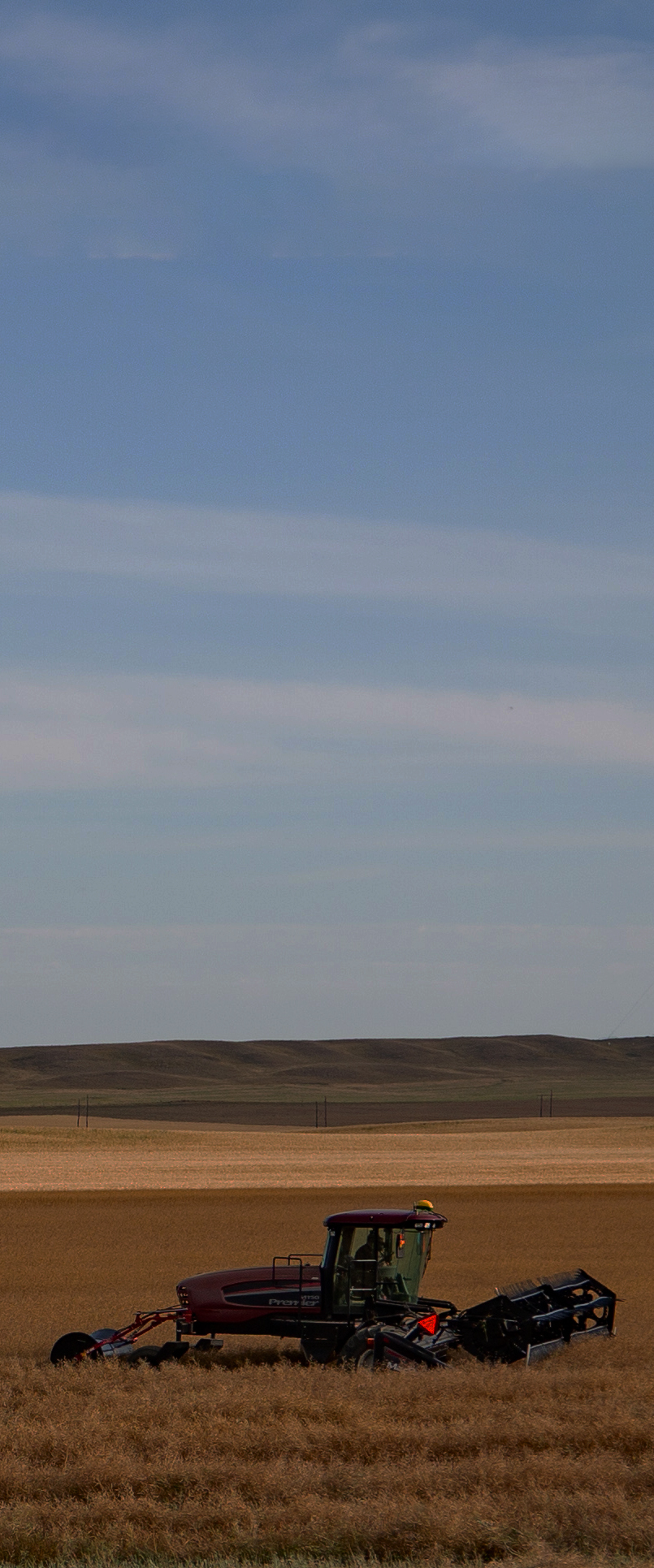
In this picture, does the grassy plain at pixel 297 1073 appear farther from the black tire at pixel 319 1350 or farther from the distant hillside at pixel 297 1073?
the black tire at pixel 319 1350

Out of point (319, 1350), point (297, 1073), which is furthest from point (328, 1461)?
point (297, 1073)

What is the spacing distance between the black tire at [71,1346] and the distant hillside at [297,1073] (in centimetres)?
10794

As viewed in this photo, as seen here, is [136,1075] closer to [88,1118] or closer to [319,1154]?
[88,1118]

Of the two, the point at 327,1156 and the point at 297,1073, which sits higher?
the point at 297,1073

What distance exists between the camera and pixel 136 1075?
161 metres

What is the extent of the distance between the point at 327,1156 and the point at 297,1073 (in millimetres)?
108817

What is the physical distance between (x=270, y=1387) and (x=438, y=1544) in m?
4.62

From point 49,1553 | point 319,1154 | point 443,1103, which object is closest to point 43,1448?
point 49,1553

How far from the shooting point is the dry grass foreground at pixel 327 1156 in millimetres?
53219

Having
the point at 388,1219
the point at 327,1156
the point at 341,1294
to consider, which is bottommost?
the point at 341,1294

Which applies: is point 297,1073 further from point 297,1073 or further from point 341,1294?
point 341,1294

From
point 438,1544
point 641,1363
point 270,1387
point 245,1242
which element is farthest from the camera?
point 245,1242

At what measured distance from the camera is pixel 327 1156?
67.0 metres

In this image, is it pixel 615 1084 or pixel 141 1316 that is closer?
pixel 141 1316
